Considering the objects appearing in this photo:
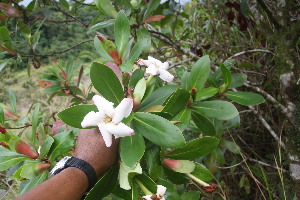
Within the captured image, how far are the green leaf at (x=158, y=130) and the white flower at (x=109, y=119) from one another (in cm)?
7

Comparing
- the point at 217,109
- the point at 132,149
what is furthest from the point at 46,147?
the point at 217,109

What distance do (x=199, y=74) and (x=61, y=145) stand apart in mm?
435

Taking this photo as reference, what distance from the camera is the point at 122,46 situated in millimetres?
809

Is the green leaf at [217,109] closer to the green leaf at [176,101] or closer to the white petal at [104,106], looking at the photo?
the green leaf at [176,101]

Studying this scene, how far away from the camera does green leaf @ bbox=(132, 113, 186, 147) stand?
24.1 inches

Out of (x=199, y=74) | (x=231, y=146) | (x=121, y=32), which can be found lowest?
(x=231, y=146)

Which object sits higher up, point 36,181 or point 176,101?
point 176,101

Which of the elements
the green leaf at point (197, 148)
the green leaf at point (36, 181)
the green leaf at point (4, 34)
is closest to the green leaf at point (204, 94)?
the green leaf at point (197, 148)

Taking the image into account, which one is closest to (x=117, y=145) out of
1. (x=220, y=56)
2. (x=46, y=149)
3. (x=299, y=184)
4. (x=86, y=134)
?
(x=86, y=134)

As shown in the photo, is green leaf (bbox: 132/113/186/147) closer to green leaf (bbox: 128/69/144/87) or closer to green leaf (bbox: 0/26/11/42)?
green leaf (bbox: 128/69/144/87)

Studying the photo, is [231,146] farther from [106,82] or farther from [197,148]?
[106,82]

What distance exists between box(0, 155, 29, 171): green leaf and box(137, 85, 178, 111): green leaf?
0.35 meters

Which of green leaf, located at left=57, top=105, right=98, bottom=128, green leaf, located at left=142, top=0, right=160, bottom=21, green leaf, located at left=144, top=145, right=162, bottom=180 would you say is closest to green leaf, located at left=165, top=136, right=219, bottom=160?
green leaf, located at left=144, top=145, right=162, bottom=180

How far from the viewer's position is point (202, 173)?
0.77 m
